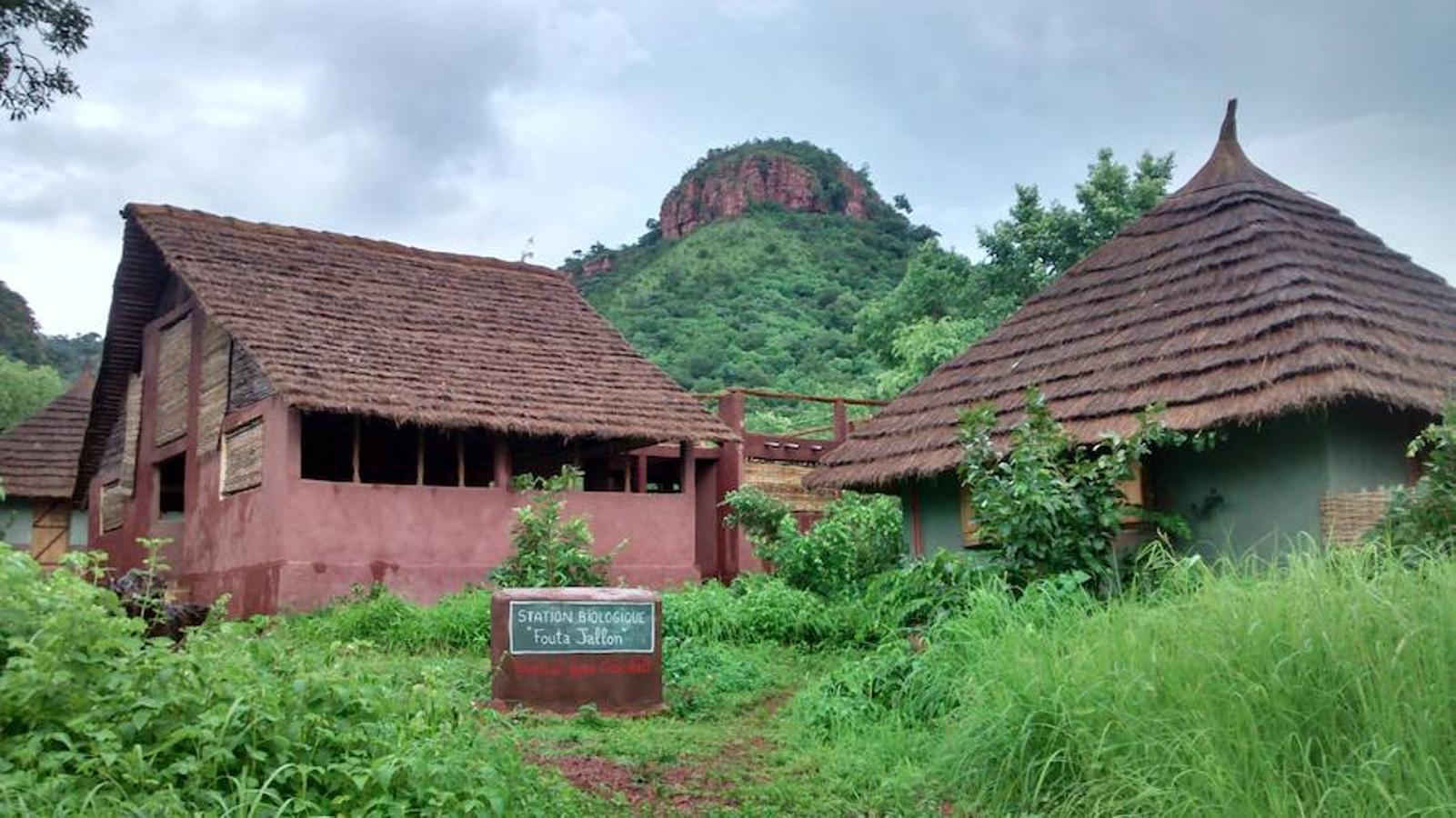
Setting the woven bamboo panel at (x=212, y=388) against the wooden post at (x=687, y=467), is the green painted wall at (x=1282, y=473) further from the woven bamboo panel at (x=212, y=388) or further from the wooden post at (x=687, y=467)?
the woven bamboo panel at (x=212, y=388)

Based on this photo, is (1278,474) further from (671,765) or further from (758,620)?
(671,765)

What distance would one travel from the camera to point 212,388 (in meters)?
16.2

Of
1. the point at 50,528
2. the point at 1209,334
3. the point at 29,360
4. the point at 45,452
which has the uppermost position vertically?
the point at 29,360

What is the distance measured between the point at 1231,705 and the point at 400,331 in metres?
12.8

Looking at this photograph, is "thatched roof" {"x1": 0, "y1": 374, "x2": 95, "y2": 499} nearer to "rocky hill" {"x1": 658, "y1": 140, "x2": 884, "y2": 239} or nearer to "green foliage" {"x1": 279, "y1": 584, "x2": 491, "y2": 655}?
"green foliage" {"x1": 279, "y1": 584, "x2": 491, "y2": 655}

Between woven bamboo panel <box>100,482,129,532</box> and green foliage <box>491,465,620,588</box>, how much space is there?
7.48m

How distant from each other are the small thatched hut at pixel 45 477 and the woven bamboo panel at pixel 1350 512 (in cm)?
2164

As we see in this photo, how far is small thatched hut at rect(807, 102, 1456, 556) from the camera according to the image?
993cm

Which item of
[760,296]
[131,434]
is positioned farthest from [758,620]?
[760,296]

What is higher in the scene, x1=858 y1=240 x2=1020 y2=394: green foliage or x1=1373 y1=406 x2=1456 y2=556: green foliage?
x1=858 y1=240 x2=1020 y2=394: green foliage

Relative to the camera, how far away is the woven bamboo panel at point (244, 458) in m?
14.7

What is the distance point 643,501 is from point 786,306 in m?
21.8

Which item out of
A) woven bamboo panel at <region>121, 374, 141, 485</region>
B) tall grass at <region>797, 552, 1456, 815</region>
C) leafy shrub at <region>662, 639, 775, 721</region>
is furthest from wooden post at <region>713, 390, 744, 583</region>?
tall grass at <region>797, 552, 1456, 815</region>

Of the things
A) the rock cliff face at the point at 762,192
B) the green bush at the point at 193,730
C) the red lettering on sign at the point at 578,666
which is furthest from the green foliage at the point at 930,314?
the rock cliff face at the point at 762,192
